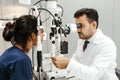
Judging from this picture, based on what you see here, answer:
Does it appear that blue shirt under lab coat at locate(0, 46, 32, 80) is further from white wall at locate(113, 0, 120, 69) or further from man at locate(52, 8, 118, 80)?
white wall at locate(113, 0, 120, 69)

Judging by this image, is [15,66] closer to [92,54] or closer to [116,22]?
[92,54]

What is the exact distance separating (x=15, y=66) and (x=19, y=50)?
134 millimetres

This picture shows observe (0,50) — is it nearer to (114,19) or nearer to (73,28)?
(73,28)

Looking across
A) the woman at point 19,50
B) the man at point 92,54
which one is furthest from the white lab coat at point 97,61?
the woman at point 19,50

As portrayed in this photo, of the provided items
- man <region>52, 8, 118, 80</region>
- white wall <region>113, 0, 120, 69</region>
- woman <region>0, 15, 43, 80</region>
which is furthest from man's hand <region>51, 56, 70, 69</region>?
white wall <region>113, 0, 120, 69</region>

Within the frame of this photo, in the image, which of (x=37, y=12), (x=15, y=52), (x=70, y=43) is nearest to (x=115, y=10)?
(x=70, y=43)

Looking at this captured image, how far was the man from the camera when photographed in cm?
167

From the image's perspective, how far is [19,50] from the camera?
1445 mm

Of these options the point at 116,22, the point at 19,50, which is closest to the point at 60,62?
the point at 19,50

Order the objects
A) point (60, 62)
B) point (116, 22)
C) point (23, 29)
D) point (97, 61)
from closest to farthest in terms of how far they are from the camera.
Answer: point (23, 29) < point (60, 62) < point (97, 61) < point (116, 22)

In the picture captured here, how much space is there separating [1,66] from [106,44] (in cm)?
92

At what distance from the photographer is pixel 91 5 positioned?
3.51 meters

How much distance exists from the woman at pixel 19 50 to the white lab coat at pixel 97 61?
365 millimetres

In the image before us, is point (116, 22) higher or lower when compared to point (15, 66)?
higher
